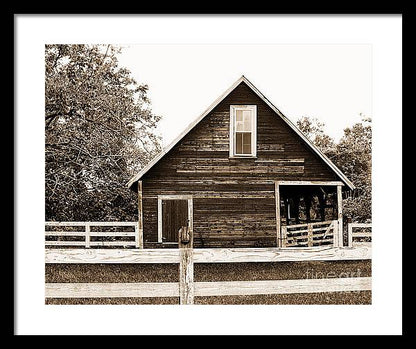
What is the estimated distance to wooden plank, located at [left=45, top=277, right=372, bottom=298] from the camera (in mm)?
8109

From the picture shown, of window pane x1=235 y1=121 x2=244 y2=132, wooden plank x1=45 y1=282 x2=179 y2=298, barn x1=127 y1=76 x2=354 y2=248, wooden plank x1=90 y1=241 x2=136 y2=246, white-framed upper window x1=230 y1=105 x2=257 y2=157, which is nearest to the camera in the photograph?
wooden plank x1=45 y1=282 x2=179 y2=298

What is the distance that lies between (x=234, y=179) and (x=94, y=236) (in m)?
2.60

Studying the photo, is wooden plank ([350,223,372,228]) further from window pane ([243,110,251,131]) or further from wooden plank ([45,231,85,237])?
wooden plank ([45,231,85,237])

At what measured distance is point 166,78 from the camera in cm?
975

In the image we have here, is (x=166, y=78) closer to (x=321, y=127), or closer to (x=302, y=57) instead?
(x=302, y=57)

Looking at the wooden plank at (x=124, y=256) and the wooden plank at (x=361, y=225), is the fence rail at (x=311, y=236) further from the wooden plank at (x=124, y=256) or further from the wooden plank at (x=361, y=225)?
the wooden plank at (x=124, y=256)

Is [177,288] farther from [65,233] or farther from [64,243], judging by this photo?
[64,243]

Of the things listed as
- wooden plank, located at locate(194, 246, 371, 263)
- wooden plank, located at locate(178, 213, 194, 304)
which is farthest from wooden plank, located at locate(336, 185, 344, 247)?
wooden plank, located at locate(178, 213, 194, 304)

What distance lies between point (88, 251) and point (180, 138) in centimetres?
324

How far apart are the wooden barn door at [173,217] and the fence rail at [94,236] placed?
1.51 ft

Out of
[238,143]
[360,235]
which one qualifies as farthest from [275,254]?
[238,143]

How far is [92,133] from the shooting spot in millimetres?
10922

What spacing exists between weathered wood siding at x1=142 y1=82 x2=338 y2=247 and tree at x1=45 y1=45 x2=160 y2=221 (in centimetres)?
54
